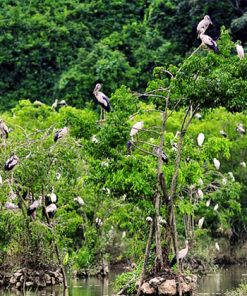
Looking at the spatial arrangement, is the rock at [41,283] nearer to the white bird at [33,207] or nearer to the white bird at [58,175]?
the white bird at [33,207]

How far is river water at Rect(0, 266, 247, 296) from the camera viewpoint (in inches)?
957

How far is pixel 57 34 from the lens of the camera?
52.9 m

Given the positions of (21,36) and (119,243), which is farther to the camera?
(21,36)

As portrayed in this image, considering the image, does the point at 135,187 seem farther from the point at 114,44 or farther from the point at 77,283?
the point at 114,44

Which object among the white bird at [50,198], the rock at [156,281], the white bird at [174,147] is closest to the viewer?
the rock at [156,281]

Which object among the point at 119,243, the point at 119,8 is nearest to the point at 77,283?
the point at 119,243

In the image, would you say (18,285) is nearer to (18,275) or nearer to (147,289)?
(18,275)

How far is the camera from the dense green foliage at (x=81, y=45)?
2003 inches

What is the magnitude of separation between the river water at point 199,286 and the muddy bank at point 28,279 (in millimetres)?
512

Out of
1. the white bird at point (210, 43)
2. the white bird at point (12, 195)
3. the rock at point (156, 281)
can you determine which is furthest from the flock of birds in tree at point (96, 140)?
the rock at point (156, 281)

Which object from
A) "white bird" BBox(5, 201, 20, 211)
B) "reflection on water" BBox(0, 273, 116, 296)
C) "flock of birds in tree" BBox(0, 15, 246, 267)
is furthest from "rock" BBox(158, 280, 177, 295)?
"white bird" BBox(5, 201, 20, 211)

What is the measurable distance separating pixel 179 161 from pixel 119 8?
120 ft

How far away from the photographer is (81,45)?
177ft

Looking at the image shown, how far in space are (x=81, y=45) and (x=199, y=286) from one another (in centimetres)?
2965
